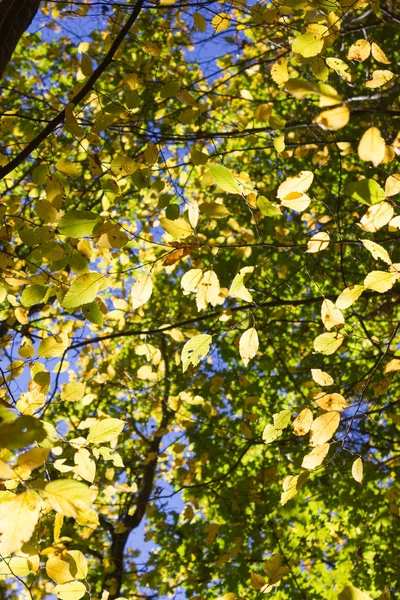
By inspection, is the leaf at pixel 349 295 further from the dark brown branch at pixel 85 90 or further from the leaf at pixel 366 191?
the dark brown branch at pixel 85 90

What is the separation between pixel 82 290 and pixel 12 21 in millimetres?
1350

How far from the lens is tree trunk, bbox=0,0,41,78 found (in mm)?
2216

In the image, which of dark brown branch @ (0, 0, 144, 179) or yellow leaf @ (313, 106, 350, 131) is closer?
yellow leaf @ (313, 106, 350, 131)

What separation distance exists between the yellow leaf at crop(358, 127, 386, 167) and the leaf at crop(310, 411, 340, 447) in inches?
39.0

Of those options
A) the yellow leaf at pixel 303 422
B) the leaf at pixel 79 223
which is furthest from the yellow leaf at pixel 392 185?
the leaf at pixel 79 223

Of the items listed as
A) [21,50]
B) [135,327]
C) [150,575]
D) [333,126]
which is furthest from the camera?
[21,50]

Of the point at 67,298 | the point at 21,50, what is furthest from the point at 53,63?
the point at 67,298

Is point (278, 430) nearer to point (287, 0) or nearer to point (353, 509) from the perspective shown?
point (287, 0)

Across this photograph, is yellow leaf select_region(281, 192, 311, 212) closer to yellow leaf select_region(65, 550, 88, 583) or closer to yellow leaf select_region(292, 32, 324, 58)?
yellow leaf select_region(292, 32, 324, 58)

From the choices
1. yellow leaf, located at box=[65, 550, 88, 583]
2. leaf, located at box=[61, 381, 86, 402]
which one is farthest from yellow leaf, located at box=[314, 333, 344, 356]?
yellow leaf, located at box=[65, 550, 88, 583]

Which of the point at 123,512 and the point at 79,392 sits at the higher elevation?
the point at 123,512

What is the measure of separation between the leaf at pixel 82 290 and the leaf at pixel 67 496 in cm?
82

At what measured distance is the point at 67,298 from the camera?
5.87ft

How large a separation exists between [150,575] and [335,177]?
497 cm
